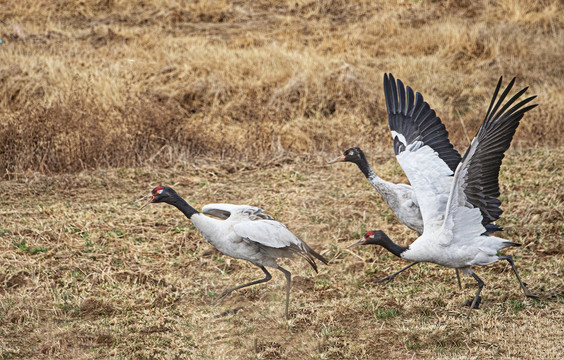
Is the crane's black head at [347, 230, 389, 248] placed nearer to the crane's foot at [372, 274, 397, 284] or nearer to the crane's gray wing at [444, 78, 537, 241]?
the crane's gray wing at [444, 78, 537, 241]

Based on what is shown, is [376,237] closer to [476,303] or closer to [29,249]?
[476,303]

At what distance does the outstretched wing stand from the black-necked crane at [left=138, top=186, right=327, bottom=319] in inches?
37.8

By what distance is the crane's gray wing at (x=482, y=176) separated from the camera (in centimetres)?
406

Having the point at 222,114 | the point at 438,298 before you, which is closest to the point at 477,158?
the point at 438,298

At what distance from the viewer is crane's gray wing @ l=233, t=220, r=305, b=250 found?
4.25 m

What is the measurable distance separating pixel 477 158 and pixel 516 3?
1105 cm

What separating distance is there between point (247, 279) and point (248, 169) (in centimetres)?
251

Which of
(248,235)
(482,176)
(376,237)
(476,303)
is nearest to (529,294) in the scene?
(476,303)

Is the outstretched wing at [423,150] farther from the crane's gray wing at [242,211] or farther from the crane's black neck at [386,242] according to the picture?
the crane's gray wing at [242,211]

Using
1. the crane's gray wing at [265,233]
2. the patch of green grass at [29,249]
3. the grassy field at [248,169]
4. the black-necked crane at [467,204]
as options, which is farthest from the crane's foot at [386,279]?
the patch of green grass at [29,249]

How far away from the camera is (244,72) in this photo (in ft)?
35.5

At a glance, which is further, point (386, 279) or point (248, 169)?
point (248, 169)

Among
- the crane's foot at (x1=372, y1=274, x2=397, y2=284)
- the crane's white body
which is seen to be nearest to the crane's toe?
the crane's foot at (x1=372, y1=274, x2=397, y2=284)

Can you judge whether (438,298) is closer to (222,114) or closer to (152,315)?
(152,315)
